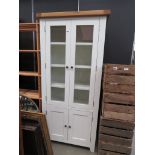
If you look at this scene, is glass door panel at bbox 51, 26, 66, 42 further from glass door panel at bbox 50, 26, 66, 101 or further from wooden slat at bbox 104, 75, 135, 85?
wooden slat at bbox 104, 75, 135, 85

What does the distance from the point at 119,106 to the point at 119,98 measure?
0.10m

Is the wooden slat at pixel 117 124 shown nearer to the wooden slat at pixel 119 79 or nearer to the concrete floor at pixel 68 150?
the wooden slat at pixel 119 79

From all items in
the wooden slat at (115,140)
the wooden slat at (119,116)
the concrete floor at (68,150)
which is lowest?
the concrete floor at (68,150)

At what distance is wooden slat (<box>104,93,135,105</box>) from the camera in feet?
5.18

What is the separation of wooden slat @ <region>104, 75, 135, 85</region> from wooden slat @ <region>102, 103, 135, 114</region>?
279 millimetres

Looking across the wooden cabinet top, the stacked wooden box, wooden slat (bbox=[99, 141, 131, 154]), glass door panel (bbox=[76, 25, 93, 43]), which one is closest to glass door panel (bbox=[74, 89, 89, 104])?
the stacked wooden box

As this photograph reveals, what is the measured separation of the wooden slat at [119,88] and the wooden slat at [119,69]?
154 millimetres

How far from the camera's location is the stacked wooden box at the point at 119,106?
1574 mm

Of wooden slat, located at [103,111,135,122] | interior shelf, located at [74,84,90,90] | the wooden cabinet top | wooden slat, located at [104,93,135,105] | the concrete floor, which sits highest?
the wooden cabinet top

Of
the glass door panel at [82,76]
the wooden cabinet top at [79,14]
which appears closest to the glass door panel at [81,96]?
the glass door panel at [82,76]

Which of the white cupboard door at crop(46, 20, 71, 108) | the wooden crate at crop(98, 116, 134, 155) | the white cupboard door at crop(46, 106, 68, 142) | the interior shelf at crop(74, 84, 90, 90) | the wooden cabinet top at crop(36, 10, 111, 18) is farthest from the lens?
the white cupboard door at crop(46, 106, 68, 142)

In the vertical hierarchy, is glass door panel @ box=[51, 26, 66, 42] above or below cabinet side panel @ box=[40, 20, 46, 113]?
above
